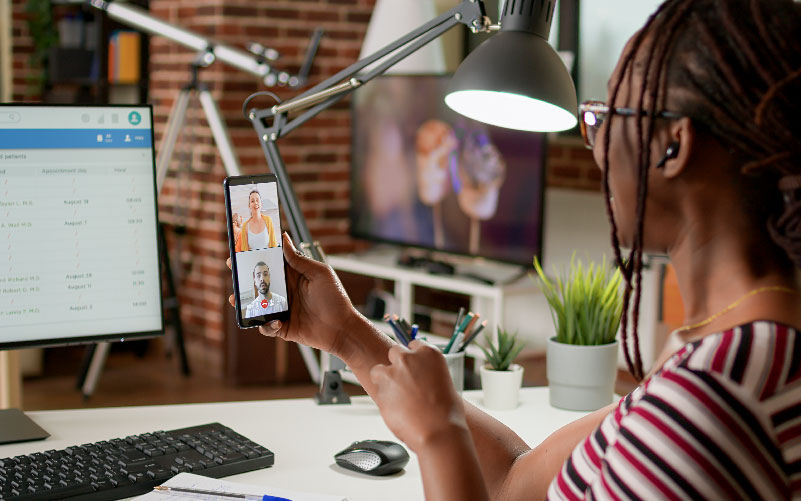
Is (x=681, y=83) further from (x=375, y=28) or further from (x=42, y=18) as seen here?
(x=42, y=18)

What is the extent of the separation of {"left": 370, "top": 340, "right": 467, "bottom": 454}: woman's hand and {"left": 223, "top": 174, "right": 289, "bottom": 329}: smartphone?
30 centimetres

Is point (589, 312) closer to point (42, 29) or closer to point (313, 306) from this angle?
point (313, 306)

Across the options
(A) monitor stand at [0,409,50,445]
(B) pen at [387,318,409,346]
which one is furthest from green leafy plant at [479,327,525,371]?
(A) monitor stand at [0,409,50,445]

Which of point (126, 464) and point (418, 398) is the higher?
point (418, 398)

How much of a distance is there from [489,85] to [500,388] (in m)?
0.58

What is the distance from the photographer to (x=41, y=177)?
1353 millimetres

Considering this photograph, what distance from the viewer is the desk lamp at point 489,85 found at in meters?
1.20

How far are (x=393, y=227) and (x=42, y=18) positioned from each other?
2.80m

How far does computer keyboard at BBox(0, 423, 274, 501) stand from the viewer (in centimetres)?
111

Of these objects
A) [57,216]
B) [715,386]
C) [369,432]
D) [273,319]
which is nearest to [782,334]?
[715,386]

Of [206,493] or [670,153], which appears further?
[206,493]

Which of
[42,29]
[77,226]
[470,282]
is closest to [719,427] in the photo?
[77,226]

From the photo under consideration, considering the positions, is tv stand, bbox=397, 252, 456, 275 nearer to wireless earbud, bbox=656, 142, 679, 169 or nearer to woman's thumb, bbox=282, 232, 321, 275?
woman's thumb, bbox=282, 232, 321, 275

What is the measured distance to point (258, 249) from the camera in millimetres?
1209
